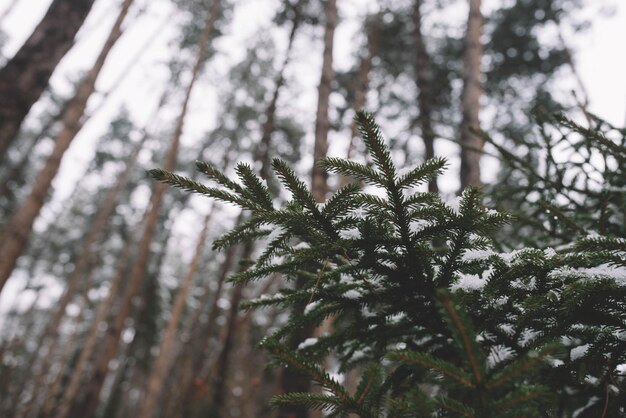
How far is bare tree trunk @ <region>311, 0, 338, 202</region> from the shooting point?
6352mm

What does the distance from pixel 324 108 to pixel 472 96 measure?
8.34 feet

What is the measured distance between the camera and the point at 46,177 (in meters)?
5.63

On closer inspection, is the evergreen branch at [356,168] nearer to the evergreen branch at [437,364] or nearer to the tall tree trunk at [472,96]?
the evergreen branch at [437,364]

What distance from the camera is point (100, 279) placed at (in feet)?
69.7

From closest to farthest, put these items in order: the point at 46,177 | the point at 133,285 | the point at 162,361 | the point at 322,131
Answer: the point at 46,177 < the point at 322,131 < the point at 133,285 < the point at 162,361

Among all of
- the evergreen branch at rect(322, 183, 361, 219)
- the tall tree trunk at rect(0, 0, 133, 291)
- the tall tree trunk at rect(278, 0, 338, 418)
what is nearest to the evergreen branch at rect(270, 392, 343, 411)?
the evergreen branch at rect(322, 183, 361, 219)

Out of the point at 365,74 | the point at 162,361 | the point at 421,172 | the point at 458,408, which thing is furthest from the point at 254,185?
the point at 162,361

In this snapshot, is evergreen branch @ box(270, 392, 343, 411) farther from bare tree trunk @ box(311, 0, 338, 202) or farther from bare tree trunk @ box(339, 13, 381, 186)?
bare tree trunk @ box(339, 13, 381, 186)

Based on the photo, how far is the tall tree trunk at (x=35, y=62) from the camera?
3.62 meters

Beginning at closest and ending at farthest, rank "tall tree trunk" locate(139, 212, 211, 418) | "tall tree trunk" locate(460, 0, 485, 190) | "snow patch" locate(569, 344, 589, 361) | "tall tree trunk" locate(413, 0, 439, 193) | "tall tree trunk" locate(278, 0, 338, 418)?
"snow patch" locate(569, 344, 589, 361), "tall tree trunk" locate(460, 0, 485, 190), "tall tree trunk" locate(278, 0, 338, 418), "tall tree trunk" locate(413, 0, 439, 193), "tall tree trunk" locate(139, 212, 211, 418)

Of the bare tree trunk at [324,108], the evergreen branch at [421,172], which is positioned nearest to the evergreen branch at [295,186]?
the evergreen branch at [421,172]

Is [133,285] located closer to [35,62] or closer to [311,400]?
[35,62]

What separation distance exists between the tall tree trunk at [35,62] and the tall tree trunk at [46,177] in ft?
4.65

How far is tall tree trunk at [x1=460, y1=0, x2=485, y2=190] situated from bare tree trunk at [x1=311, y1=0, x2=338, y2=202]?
2176 millimetres
